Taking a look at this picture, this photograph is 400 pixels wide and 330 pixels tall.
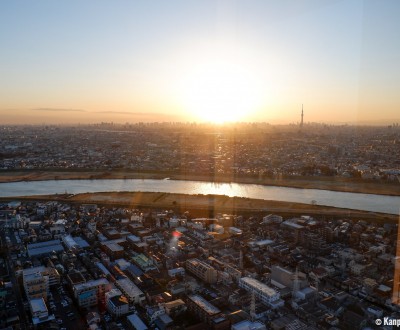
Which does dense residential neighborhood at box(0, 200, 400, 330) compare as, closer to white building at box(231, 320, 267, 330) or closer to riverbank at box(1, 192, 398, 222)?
white building at box(231, 320, 267, 330)

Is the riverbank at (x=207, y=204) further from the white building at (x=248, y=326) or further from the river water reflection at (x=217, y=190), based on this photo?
the white building at (x=248, y=326)

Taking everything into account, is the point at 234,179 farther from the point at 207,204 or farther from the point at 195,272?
the point at 195,272

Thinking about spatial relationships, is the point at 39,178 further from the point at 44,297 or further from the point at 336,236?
the point at 336,236

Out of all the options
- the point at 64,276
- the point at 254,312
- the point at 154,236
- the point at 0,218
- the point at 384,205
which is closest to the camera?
the point at 254,312

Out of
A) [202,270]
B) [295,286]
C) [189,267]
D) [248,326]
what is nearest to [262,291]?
[295,286]

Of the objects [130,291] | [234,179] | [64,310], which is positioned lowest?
[64,310]

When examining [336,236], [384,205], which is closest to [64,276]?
[336,236]
